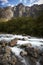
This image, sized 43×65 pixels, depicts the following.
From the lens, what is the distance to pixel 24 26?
42.2 feet

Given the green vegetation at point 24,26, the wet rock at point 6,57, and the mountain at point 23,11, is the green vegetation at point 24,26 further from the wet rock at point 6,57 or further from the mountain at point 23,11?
the wet rock at point 6,57

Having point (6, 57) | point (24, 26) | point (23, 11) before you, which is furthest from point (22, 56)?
point (23, 11)

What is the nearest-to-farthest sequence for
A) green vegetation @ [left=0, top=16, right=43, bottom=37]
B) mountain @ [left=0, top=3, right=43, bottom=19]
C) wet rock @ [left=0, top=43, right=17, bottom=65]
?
wet rock @ [left=0, top=43, right=17, bottom=65] < green vegetation @ [left=0, top=16, right=43, bottom=37] < mountain @ [left=0, top=3, right=43, bottom=19]

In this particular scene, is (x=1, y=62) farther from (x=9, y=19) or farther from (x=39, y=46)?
(x=9, y=19)

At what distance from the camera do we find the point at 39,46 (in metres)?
6.71

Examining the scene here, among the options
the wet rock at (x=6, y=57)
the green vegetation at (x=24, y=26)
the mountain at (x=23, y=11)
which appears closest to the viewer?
the wet rock at (x=6, y=57)

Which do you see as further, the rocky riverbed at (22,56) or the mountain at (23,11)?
the mountain at (23,11)

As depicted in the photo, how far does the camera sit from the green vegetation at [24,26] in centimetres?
1123

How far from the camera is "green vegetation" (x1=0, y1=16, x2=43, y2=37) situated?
36.8 ft

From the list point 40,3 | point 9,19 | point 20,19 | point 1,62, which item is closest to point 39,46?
point 1,62

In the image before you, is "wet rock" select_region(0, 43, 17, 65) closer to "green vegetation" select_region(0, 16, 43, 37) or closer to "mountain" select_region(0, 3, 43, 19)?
"green vegetation" select_region(0, 16, 43, 37)

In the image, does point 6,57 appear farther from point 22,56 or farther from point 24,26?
point 24,26

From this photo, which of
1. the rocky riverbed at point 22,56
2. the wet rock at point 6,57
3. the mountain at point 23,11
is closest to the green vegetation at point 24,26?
the mountain at point 23,11

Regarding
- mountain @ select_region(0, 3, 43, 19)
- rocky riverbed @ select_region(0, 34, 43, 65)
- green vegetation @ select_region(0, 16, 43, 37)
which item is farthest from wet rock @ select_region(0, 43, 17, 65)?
mountain @ select_region(0, 3, 43, 19)
